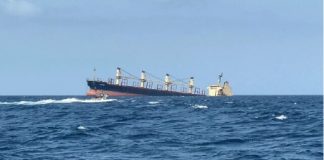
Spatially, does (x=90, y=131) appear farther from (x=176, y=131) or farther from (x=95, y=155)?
(x=95, y=155)

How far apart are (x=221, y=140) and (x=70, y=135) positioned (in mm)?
Answer: 12300

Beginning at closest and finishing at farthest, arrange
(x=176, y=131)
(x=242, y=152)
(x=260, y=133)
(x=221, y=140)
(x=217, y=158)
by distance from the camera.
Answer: (x=217, y=158)
(x=242, y=152)
(x=221, y=140)
(x=260, y=133)
(x=176, y=131)

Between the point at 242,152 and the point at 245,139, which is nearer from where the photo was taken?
the point at 242,152

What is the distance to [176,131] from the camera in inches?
1800

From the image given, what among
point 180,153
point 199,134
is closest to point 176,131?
point 199,134

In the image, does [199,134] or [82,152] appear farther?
[199,134]

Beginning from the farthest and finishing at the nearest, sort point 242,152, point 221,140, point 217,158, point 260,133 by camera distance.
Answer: point 260,133 < point 221,140 < point 242,152 < point 217,158

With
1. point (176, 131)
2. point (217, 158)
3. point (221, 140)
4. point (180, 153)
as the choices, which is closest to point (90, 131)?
point (176, 131)

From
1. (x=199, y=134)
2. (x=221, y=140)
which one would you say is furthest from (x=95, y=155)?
(x=199, y=134)

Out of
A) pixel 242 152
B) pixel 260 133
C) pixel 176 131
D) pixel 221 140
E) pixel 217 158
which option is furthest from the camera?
pixel 176 131

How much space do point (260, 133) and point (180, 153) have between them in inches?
478

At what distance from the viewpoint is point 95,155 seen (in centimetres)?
3152

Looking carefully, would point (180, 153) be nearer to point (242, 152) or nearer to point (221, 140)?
Answer: point (242, 152)

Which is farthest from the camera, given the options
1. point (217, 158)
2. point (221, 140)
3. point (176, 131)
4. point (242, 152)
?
point (176, 131)
